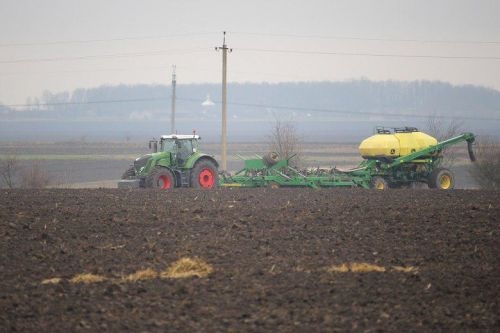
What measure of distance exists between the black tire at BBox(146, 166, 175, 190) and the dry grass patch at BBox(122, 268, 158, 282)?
15.7 m

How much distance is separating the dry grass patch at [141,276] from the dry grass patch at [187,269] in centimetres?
14

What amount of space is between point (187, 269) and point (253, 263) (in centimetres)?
114

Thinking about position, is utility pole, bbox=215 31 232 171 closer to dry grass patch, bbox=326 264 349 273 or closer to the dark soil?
the dark soil

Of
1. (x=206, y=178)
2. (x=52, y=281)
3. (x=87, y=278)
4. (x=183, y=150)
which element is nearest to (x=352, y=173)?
(x=206, y=178)

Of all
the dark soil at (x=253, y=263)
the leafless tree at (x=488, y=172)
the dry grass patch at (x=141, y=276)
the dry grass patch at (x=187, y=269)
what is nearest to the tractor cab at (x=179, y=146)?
the dark soil at (x=253, y=263)

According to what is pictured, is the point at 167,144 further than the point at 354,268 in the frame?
Yes

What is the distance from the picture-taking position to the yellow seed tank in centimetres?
3316

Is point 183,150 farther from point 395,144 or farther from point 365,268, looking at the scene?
point 365,268

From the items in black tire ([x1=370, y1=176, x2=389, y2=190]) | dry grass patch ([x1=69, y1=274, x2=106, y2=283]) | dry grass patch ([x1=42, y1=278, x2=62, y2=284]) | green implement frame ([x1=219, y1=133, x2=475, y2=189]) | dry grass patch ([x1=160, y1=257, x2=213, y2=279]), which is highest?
green implement frame ([x1=219, y1=133, x2=475, y2=189])

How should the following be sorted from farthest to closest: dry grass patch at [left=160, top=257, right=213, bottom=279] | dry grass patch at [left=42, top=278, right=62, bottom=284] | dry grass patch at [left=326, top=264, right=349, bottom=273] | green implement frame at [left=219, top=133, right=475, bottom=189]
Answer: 1. green implement frame at [left=219, top=133, right=475, bottom=189]
2. dry grass patch at [left=326, top=264, right=349, bottom=273]
3. dry grass patch at [left=160, top=257, right=213, bottom=279]
4. dry grass patch at [left=42, top=278, right=62, bottom=284]

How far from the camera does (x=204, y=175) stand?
30.8m

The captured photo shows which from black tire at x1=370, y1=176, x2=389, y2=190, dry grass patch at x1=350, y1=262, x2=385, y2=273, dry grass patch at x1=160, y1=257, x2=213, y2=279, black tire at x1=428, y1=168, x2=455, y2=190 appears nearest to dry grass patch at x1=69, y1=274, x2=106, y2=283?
→ dry grass patch at x1=160, y1=257, x2=213, y2=279

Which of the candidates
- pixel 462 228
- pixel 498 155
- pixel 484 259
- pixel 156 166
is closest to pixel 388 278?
pixel 484 259

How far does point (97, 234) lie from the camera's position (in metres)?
17.9
